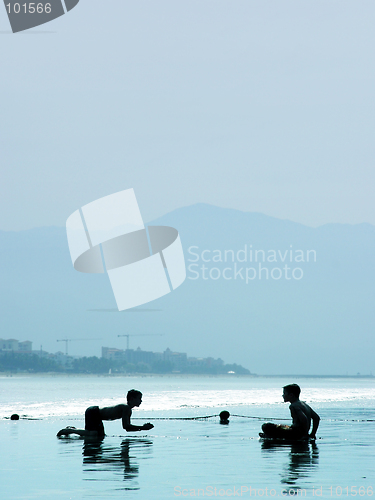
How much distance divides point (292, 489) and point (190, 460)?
208 inches

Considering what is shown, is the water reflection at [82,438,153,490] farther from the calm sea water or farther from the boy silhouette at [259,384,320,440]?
the boy silhouette at [259,384,320,440]

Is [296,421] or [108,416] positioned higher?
[108,416]

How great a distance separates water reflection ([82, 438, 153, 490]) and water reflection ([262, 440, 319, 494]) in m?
3.07

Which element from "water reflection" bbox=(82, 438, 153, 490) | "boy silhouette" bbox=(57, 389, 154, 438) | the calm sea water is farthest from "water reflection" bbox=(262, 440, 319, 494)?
"boy silhouette" bbox=(57, 389, 154, 438)

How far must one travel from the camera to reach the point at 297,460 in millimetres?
17703

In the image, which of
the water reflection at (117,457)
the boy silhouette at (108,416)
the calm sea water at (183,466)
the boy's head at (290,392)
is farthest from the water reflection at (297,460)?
the boy silhouette at (108,416)

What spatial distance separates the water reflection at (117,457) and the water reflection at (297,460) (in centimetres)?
307

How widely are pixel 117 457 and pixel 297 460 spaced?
4499 millimetres

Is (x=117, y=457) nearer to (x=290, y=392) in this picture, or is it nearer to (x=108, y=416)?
(x=108, y=416)

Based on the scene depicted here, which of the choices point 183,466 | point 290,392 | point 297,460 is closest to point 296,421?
point 290,392

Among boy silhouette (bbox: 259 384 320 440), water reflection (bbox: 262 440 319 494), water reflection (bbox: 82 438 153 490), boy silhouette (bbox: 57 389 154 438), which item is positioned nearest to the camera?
water reflection (bbox: 262 440 319 494)

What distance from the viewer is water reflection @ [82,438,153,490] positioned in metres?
15.2

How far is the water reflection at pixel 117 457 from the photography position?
15203 millimetres

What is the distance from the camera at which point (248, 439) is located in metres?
23.6
